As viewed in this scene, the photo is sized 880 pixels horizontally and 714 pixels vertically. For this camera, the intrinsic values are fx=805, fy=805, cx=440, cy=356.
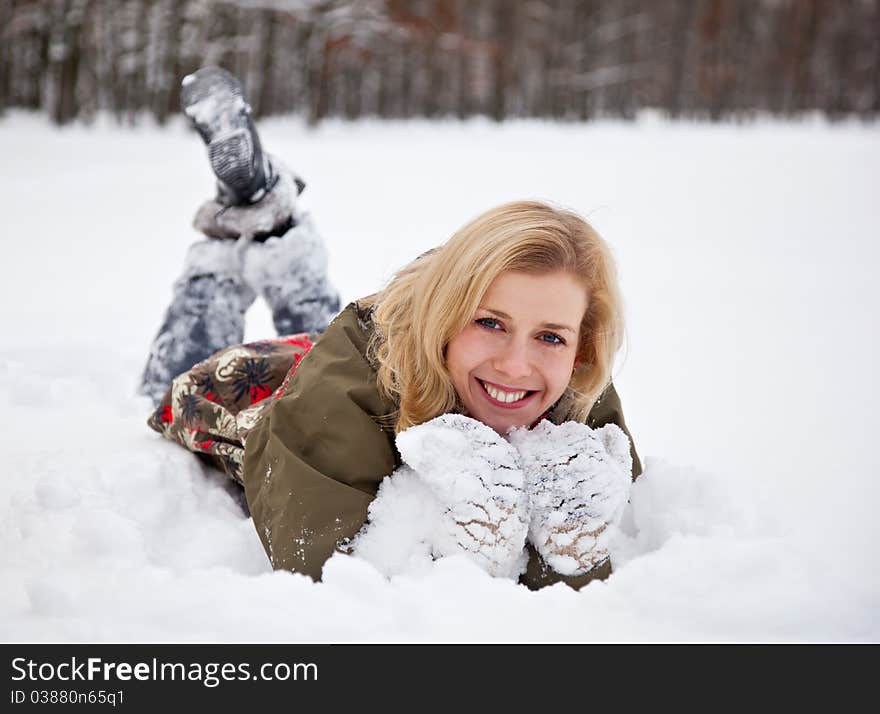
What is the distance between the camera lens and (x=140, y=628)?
136 centimetres

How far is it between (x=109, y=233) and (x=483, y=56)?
66.2 feet

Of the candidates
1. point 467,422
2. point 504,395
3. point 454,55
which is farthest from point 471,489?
point 454,55

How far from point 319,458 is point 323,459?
11 mm

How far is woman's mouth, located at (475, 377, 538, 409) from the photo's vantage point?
1.90 meters

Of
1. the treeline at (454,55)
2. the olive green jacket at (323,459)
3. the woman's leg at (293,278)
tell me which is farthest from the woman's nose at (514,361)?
the treeline at (454,55)

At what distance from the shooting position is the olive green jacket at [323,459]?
1729 mm

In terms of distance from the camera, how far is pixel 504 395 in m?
1.91

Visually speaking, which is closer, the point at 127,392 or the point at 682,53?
the point at 127,392

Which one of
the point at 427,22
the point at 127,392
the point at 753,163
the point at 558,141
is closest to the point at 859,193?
the point at 753,163

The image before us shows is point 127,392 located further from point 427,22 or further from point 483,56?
point 483,56

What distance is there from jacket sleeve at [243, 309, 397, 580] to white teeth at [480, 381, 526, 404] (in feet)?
0.86

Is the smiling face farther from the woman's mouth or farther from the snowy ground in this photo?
the snowy ground

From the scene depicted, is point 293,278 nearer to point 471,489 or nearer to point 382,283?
point 382,283
